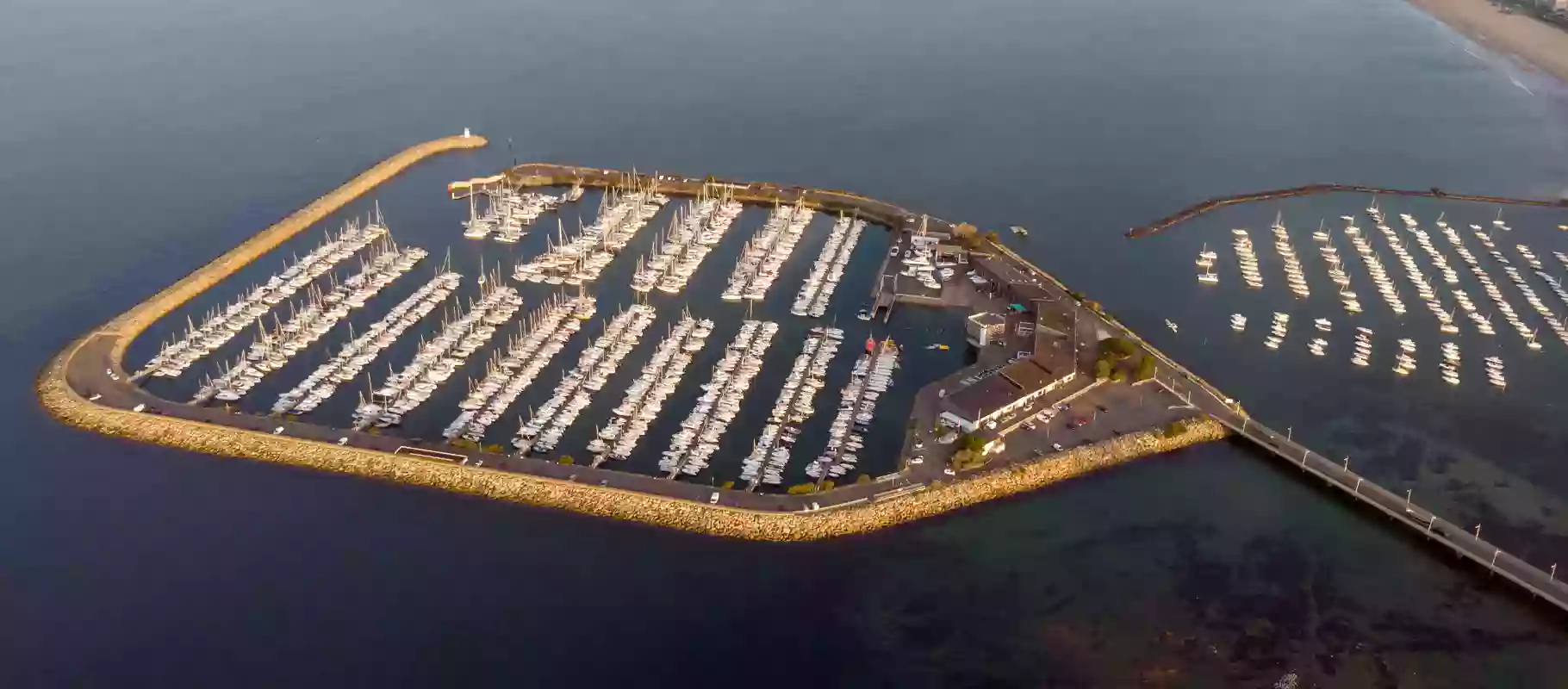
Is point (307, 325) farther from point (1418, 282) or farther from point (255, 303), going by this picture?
point (1418, 282)

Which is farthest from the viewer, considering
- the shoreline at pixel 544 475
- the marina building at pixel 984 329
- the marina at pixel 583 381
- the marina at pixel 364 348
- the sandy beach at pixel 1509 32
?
the sandy beach at pixel 1509 32

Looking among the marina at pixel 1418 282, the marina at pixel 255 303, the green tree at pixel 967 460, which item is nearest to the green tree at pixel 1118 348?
the marina at pixel 1418 282

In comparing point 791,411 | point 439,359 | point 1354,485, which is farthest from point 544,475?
point 1354,485

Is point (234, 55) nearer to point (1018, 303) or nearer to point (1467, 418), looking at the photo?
point (1018, 303)

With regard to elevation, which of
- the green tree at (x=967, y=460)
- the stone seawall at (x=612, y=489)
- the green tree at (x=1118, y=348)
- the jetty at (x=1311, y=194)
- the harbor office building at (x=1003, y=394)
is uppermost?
the jetty at (x=1311, y=194)

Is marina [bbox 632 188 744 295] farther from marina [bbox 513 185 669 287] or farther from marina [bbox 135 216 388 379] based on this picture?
marina [bbox 135 216 388 379]

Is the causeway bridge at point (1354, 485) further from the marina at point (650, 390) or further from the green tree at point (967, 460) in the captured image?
the marina at point (650, 390)
